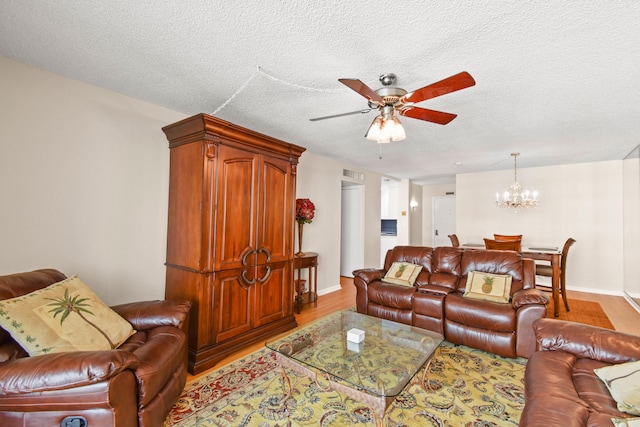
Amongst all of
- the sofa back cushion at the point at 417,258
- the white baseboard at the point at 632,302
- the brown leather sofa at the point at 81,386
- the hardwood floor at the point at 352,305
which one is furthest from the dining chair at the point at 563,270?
the brown leather sofa at the point at 81,386

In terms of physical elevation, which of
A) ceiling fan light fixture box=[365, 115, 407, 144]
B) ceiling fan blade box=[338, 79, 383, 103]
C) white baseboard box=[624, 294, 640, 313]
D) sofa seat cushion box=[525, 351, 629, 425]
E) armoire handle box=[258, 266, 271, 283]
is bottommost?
white baseboard box=[624, 294, 640, 313]

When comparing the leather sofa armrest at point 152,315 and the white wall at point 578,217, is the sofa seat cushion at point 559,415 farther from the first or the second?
→ the white wall at point 578,217

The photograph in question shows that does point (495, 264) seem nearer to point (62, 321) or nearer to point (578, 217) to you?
point (578, 217)

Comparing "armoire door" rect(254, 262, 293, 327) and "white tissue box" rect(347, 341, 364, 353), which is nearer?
"white tissue box" rect(347, 341, 364, 353)

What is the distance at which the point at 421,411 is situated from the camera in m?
2.00

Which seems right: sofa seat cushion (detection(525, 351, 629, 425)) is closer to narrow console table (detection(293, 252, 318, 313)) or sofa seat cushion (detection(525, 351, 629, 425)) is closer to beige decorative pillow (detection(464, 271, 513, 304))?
beige decorative pillow (detection(464, 271, 513, 304))

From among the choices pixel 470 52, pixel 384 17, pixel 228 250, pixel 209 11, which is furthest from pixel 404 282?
pixel 209 11

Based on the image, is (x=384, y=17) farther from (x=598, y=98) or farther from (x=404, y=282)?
(x=404, y=282)

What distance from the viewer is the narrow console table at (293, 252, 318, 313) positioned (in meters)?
4.19

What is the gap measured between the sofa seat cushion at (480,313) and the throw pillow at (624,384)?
120 centimetres

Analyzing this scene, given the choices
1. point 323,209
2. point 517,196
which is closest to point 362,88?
point 323,209

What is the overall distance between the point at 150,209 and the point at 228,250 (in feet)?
3.10

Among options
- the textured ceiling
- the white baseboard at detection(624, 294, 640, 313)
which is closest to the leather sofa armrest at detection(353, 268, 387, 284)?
the textured ceiling

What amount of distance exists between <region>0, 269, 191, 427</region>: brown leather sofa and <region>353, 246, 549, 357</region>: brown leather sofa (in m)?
2.46
